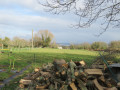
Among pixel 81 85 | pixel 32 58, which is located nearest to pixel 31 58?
pixel 32 58

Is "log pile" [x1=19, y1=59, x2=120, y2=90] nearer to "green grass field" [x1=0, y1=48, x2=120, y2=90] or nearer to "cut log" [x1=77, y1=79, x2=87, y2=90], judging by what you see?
"cut log" [x1=77, y1=79, x2=87, y2=90]

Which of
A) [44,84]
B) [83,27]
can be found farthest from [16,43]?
[44,84]

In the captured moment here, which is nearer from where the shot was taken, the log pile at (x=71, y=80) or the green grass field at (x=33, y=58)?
the log pile at (x=71, y=80)

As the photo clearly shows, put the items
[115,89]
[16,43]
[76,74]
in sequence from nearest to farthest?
[115,89] → [76,74] → [16,43]

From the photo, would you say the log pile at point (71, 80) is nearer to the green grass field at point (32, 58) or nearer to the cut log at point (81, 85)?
the cut log at point (81, 85)

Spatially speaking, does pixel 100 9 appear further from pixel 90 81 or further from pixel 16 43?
pixel 16 43

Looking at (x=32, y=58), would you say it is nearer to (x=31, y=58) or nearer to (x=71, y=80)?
(x=31, y=58)

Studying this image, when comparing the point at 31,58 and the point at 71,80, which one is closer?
the point at 71,80

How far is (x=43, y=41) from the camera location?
42.3m

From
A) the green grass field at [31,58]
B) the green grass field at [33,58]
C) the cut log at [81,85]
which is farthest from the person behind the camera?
the green grass field at [33,58]

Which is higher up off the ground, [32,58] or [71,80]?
[71,80]

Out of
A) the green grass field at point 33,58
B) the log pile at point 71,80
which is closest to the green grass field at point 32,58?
the green grass field at point 33,58

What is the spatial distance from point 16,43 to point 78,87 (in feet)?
92.4

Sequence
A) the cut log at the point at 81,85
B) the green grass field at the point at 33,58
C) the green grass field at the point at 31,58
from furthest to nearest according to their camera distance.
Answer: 1. the green grass field at the point at 33,58
2. the green grass field at the point at 31,58
3. the cut log at the point at 81,85
